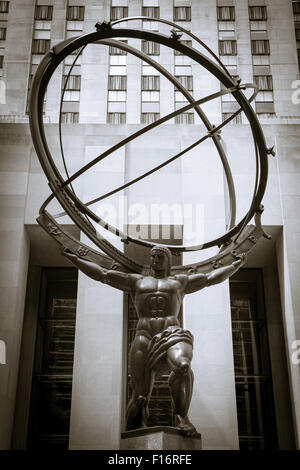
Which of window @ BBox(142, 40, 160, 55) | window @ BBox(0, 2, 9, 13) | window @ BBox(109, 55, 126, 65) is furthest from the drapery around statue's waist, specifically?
window @ BBox(0, 2, 9, 13)

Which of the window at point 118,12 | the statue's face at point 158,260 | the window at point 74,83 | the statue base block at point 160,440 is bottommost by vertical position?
the statue base block at point 160,440

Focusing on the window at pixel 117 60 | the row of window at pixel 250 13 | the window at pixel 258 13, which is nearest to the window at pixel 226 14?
the row of window at pixel 250 13

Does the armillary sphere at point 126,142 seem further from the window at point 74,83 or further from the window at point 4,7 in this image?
the window at point 4,7

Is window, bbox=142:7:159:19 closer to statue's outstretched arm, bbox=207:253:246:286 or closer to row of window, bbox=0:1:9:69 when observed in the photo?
row of window, bbox=0:1:9:69

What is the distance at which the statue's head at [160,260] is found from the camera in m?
7.82

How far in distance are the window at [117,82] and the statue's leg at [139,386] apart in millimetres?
8081

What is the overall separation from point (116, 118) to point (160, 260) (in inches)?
255

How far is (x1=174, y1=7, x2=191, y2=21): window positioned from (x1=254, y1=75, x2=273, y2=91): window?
2.41 metres

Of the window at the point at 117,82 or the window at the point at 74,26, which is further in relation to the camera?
the window at the point at 74,26

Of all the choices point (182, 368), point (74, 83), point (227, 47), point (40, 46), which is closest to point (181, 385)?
point (182, 368)

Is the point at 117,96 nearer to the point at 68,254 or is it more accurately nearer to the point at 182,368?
the point at 68,254

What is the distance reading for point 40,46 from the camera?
14.2 metres
